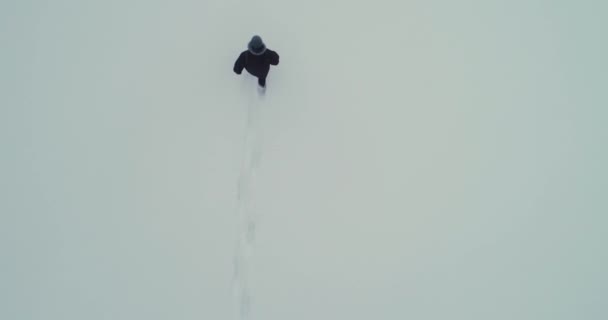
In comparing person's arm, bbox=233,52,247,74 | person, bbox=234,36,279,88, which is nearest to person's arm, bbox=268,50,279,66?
person, bbox=234,36,279,88

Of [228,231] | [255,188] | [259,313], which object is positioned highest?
[255,188]

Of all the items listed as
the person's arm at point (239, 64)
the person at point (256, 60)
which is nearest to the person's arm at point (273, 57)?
the person at point (256, 60)

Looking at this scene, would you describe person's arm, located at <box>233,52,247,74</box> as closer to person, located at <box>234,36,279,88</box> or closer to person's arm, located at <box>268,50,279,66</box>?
person, located at <box>234,36,279,88</box>

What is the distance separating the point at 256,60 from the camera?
8.07 ft

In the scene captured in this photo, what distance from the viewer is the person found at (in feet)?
7.92

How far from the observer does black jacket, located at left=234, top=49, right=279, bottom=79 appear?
2453 millimetres

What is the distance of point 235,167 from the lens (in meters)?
2.74

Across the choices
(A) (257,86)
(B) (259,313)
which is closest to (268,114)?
(A) (257,86)

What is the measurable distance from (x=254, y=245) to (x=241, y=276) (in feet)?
0.55

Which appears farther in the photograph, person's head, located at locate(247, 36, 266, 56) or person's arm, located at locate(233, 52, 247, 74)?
person's arm, located at locate(233, 52, 247, 74)

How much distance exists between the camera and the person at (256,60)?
2.41 meters

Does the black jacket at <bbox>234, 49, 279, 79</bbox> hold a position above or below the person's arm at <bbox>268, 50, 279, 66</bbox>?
below

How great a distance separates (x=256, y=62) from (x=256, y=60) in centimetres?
1

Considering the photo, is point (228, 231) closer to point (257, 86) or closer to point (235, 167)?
point (235, 167)
